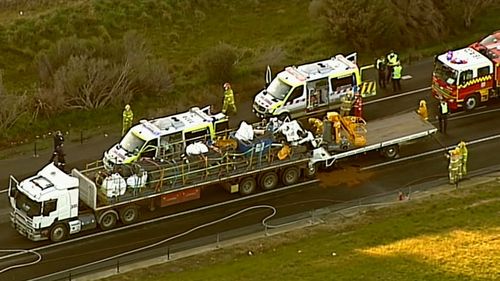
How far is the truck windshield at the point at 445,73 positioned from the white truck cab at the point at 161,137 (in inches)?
384

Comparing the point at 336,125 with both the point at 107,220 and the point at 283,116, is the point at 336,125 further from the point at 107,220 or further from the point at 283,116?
the point at 107,220

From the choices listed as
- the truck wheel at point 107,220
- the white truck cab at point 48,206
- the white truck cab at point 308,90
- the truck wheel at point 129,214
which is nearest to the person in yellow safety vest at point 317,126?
the white truck cab at point 308,90

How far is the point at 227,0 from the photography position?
61000 millimetres

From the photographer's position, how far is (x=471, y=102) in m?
43.3

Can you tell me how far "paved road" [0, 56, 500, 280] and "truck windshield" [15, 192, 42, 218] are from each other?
1.03 m

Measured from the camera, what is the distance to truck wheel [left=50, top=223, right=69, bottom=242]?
33.9m

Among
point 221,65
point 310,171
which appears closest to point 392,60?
point 221,65

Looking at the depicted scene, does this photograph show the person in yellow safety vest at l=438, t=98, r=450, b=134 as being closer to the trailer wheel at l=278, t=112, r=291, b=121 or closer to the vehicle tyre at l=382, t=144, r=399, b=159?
the vehicle tyre at l=382, t=144, r=399, b=159

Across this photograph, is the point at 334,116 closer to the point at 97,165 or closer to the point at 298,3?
the point at 97,165

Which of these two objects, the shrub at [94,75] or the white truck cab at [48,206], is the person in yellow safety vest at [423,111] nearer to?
the shrub at [94,75]

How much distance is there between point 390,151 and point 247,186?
5493mm

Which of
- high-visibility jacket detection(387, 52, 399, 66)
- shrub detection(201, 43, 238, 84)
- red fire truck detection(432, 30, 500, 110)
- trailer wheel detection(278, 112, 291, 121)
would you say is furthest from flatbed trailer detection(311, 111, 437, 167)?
shrub detection(201, 43, 238, 84)

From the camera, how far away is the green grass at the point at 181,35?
46094 mm

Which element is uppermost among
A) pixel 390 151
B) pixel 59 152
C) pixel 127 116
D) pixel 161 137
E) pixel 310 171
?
pixel 161 137
